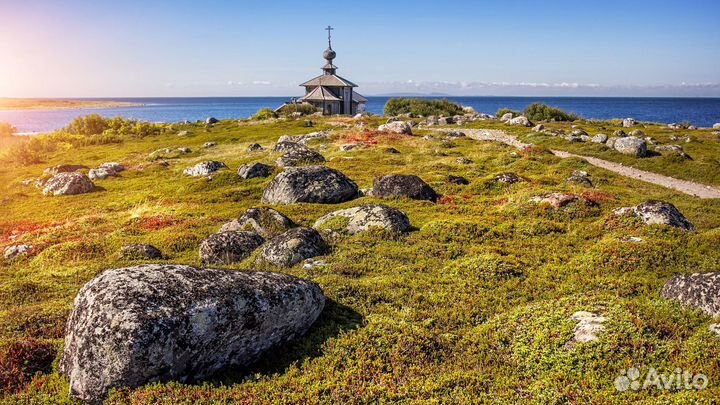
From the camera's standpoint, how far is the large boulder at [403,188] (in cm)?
3055

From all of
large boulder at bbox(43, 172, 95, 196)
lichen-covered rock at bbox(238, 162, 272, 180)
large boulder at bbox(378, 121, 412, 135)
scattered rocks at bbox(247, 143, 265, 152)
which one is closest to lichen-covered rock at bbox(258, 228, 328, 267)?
lichen-covered rock at bbox(238, 162, 272, 180)

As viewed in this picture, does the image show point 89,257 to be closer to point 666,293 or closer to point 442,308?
point 442,308

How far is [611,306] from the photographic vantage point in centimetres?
1306

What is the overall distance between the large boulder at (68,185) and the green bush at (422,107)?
265ft

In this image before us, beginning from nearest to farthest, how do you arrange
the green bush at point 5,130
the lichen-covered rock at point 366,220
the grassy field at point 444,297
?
the grassy field at point 444,297
the lichen-covered rock at point 366,220
the green bush at point 5,130

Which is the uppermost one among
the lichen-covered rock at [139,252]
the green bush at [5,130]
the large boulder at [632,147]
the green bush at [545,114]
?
the green bush at [545,114]

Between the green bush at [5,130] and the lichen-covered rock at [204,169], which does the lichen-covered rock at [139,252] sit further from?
the green bush at [5,130]

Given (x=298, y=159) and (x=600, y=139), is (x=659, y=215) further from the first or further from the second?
(x=600, y=139)

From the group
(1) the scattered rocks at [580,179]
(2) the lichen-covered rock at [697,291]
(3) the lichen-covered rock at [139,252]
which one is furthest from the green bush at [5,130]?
(2) the lichen-covered rock at [697,291]

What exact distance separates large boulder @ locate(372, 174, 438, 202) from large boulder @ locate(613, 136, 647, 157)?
2849cm

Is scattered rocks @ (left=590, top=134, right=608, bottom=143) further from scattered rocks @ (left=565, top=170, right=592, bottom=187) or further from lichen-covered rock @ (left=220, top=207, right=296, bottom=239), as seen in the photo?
lichen-covered rock @ (left=220, top=207, right=296, bottom=239)

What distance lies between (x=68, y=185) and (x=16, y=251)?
19.3 metres

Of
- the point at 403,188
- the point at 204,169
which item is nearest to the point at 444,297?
the point at 403,188

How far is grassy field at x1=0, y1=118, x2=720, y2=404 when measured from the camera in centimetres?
1032
